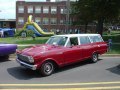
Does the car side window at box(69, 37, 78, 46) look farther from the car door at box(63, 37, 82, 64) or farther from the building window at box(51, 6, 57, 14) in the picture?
the building window at box(51, 6, 57, 14)

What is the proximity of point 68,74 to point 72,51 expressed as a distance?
4.23ft

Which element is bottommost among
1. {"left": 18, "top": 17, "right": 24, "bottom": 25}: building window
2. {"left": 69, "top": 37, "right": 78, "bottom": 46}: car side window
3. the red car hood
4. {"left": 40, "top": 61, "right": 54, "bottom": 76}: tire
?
{"left": 40, "top": 61, "right": 54, "bottom": 76}: tire

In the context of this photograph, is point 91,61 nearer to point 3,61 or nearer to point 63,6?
point 3,61

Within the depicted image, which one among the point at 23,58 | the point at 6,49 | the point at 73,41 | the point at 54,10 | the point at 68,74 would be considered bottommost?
the point at 68,74

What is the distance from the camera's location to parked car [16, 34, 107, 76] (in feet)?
33.6

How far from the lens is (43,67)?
1024 centimetres

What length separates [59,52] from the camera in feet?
36.0

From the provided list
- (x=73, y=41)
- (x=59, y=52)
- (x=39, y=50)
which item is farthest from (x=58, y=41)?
(x=39, y=50)

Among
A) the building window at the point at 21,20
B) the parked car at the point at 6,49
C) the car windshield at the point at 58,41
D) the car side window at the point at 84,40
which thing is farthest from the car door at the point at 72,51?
the building window at the point at 21,20

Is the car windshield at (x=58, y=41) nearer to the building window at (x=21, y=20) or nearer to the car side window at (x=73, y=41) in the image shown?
the car side window at (x=73, y=41)

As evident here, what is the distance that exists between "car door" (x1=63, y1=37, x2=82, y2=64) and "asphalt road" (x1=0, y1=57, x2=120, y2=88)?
423mm

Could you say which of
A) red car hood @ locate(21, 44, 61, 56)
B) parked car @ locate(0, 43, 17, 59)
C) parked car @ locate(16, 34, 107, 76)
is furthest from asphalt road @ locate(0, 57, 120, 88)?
red car hood @ locate(21, 44, 61, 56)

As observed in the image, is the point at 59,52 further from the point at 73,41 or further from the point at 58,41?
the point at 73,41

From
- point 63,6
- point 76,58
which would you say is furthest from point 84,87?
point 63,6
